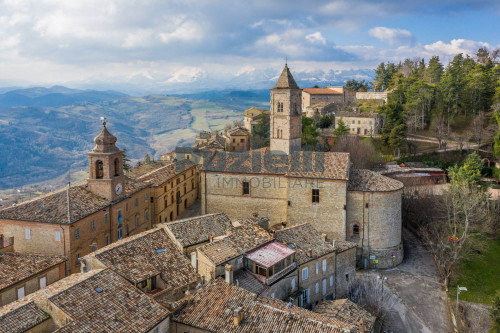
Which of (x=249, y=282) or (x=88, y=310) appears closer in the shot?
(x=88, y=310)

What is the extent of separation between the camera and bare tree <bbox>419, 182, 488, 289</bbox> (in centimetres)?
3438

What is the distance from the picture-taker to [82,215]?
2959 centimetres

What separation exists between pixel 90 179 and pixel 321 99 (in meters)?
69.9

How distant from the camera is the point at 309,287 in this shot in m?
28.0

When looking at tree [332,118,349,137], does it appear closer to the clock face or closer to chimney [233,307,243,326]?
the clock face

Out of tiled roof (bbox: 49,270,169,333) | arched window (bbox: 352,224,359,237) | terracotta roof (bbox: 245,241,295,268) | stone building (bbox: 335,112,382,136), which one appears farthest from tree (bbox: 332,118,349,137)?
tiled roof (bbox: 49,270,169,333)

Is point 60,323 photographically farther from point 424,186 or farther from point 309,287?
point 424,186

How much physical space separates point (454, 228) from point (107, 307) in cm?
3460

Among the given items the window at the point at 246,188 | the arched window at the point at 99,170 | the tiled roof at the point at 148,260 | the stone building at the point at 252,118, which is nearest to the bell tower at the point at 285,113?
the window at the point at 246,188

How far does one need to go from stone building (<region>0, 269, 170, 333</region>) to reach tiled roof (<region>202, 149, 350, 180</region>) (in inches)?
778

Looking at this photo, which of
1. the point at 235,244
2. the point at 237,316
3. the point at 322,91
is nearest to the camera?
the point at 237,316

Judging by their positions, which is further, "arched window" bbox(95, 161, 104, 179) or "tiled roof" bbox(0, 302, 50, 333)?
"arched window" bbox(95, 161, 104, 179)

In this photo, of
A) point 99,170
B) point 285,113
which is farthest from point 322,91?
point 99,170

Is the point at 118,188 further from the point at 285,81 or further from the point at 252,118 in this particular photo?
the point at 252,118
